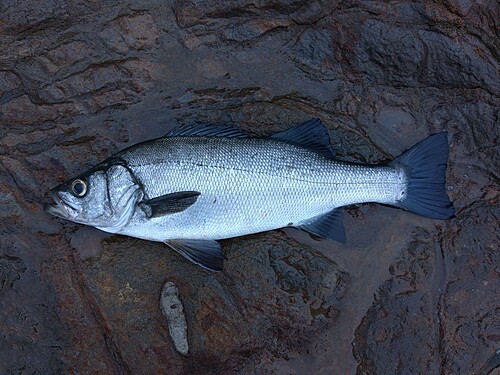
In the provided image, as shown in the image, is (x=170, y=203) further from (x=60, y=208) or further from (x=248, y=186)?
(x=60, y=208)

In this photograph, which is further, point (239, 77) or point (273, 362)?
point (239, 77)

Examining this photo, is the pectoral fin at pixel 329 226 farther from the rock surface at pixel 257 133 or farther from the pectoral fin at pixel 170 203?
the pectoral fin at pixel 170 203

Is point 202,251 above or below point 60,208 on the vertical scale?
below

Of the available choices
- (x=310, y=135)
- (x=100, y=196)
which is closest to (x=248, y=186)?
(x=310, y=135)

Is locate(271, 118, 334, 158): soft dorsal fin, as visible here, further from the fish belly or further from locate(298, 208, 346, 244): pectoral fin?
locate(298, 208, 346, 244): pectoral fin

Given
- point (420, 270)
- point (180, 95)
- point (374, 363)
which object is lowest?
point (374, 363)

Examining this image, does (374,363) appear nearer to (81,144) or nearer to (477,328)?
(477,328)

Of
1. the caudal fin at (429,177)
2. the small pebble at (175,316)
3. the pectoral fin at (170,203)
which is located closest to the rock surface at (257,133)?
the small pebble at (175,316)

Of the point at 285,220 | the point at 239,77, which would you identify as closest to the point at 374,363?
the point at 285,220
